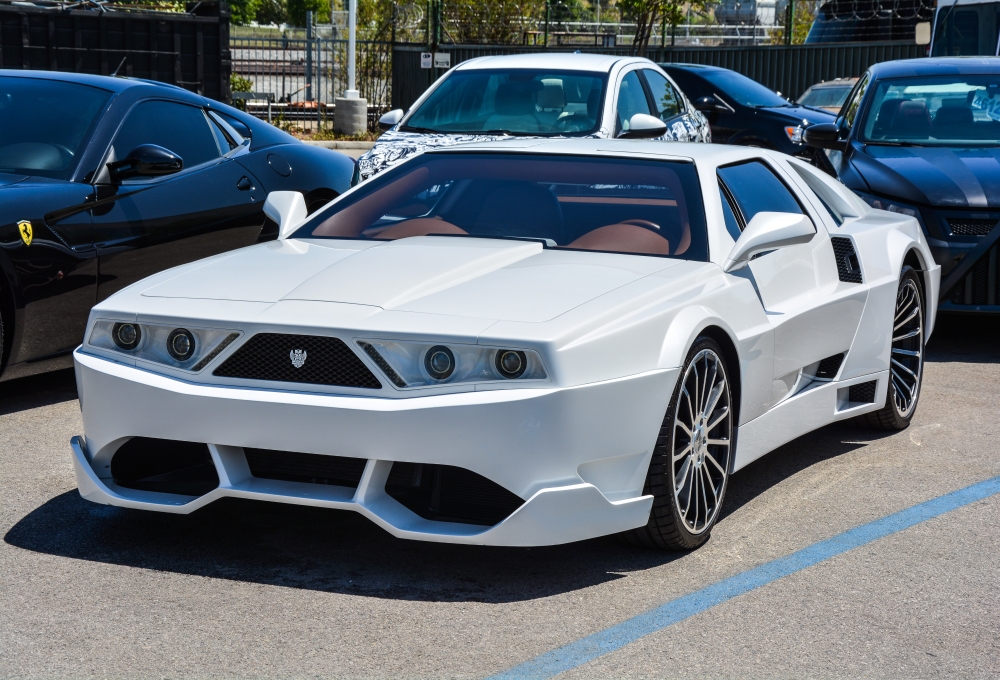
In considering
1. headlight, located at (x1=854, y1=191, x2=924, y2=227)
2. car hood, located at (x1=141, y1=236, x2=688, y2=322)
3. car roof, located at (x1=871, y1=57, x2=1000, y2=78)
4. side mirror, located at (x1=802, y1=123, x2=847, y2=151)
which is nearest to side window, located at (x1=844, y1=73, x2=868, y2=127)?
car roof, located at (x1=871, y1=57, x2=1000, y2=78)

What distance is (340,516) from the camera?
448 centimetres

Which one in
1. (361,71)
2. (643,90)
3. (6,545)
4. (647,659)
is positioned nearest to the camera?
(647,659)

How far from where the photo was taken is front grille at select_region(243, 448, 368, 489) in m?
3.79

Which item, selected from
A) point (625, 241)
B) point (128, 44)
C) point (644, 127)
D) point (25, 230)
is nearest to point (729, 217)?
point (625, 241)

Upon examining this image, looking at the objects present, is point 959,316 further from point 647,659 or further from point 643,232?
point 647,659

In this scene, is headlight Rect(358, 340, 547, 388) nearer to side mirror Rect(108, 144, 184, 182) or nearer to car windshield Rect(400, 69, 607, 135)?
side mirror Rect(108, 144, 184, 182)

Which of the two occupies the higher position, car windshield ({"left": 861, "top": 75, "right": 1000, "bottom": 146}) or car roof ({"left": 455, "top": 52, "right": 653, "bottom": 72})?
car roof ({"left": 455, "top": 52, "right": 653, "bottom": 72})

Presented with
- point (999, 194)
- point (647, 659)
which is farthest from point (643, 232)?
point (999, 194)

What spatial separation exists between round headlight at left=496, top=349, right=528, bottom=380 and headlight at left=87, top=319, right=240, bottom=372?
2.59 feet

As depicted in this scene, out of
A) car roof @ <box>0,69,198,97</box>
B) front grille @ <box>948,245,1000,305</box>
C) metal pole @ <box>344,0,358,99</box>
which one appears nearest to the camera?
car roof @ <box>0,69,198,97</box>

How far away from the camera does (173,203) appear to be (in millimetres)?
6750

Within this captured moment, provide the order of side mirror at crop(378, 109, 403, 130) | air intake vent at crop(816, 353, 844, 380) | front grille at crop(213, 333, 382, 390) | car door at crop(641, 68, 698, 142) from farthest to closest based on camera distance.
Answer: car door at crop(641, 68, 698, 142) → side mirror at crop(378, 109, 403, 130) → air intake vent at crop(816, 353, 844, 380) → front grille at crop(213, 333, 382, 390)

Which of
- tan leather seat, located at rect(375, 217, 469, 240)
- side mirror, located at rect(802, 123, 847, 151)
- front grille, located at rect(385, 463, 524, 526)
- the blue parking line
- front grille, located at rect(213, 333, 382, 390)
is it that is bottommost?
the blue parking line

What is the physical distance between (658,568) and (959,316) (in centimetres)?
604
